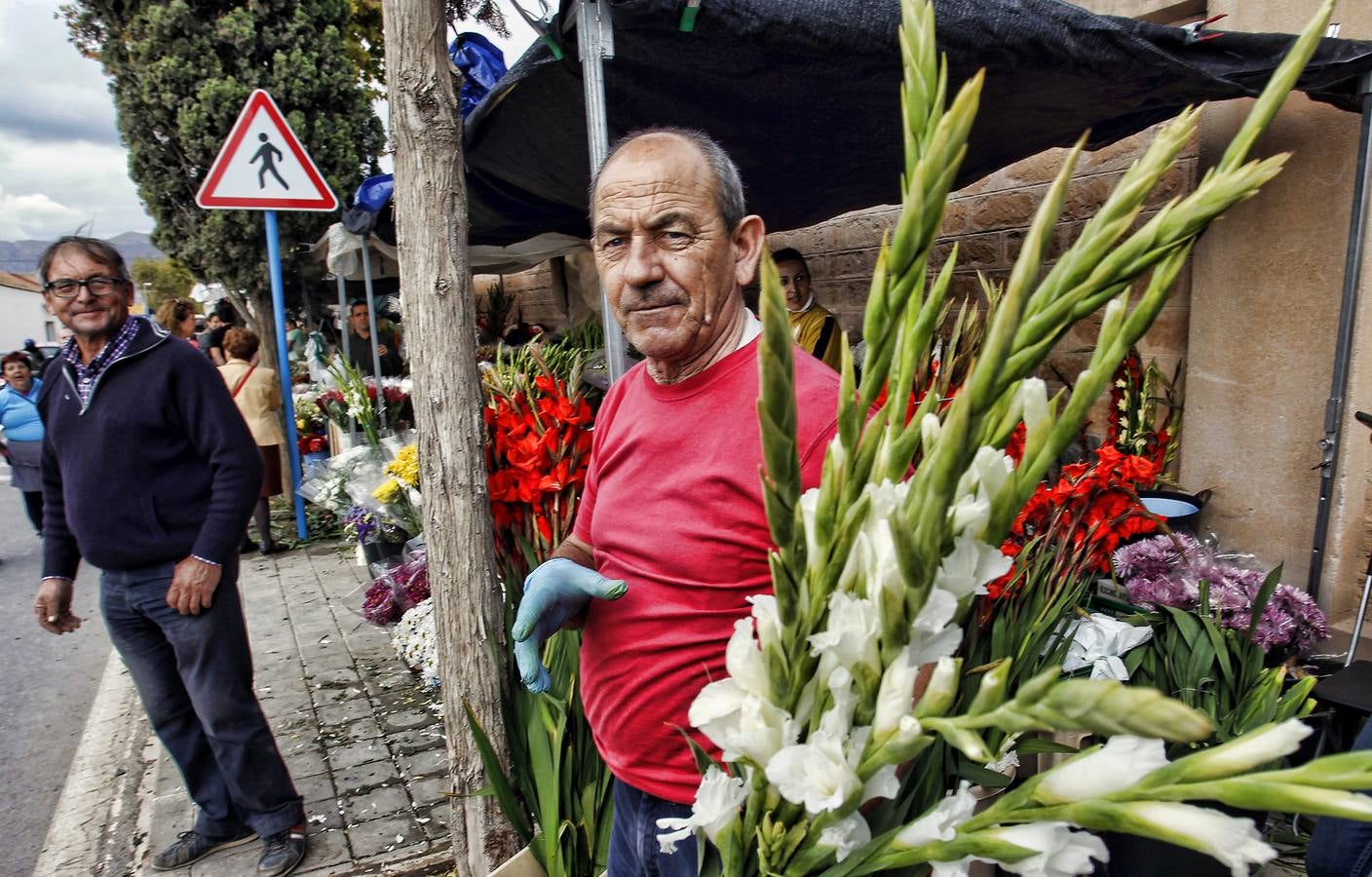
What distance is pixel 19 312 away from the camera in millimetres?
65500

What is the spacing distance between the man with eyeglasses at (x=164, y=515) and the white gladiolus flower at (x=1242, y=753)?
2847 millimetres

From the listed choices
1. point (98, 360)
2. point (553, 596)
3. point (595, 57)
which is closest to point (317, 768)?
point (98, 360)

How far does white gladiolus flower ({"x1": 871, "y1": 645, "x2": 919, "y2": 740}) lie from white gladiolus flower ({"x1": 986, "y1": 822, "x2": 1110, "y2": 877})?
89 millimetres

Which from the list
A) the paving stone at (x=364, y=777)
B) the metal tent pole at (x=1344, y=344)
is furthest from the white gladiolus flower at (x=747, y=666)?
the metal tent pole at (x=1344, y=344)

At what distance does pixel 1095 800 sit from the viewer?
1.53 ft

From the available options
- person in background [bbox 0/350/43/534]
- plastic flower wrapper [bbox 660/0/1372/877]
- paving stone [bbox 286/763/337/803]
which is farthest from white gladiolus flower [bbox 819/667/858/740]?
person in background [bbox 0/350/43/534]

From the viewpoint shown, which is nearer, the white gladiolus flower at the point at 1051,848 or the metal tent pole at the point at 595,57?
the white gladiolus flower at the point at 1051,848

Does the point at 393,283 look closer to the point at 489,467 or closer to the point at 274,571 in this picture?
the point at 274,571

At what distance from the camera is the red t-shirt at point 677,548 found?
4.37 feet

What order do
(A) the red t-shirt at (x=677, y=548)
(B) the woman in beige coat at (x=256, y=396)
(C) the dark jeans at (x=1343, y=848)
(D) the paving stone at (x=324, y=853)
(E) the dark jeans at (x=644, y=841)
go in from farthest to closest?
(B) the woman in beige coat at (x=256, y=396) < (D) the paving stone at (x=324, y=853) < (E) the dark jeans at (x=644, y=841) < (A) the red t-shirt at (x=677, y=548) < (C) the dark jeans at (x=1343, y=848)

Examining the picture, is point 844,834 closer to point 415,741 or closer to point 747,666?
point 747,666

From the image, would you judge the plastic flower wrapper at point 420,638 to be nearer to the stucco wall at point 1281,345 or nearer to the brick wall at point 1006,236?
the brick wall at point 1006,236

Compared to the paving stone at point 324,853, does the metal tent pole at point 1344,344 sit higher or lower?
higher

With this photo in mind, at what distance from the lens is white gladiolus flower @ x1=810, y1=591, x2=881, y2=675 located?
0.56 metres
